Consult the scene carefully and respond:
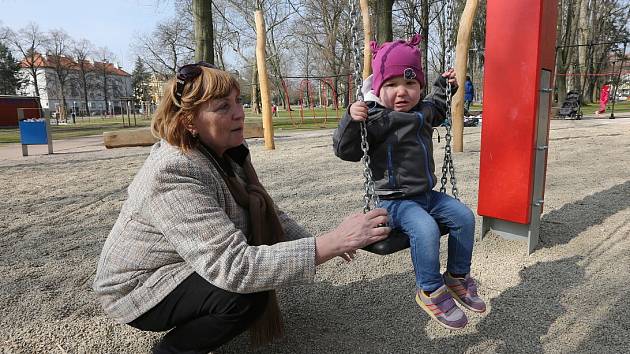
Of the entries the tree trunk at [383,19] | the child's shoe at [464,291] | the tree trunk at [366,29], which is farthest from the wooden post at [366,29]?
the child's shoe at [464,291]

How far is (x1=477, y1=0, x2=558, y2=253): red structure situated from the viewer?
2957 mm

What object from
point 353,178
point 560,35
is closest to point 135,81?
point 560,35

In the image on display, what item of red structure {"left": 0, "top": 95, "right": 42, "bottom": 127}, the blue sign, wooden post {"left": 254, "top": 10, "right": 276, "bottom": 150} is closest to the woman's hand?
wooden post {"left": 254, "top": 10, "right": 276, "bottom": 150}

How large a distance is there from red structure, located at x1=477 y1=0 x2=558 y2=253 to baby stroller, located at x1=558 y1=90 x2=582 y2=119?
49.3ft

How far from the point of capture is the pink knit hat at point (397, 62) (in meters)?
2.11

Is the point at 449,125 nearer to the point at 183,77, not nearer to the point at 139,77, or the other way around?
the point at 183,77

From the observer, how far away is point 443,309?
1935mm

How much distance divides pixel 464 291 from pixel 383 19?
30.5 feet

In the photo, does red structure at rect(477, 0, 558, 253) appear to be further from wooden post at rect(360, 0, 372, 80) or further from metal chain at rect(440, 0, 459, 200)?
wooden post at rect(360, 0, 372, 80)

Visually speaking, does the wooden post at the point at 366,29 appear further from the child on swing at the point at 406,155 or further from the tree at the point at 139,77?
the tree at the point at 139,77

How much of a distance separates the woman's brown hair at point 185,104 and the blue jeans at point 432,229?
3.21 ft

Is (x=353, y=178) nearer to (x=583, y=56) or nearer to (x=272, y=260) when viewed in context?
(x=272, y=260)

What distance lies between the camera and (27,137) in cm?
976

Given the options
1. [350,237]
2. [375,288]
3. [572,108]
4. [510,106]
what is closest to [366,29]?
[510,106]
